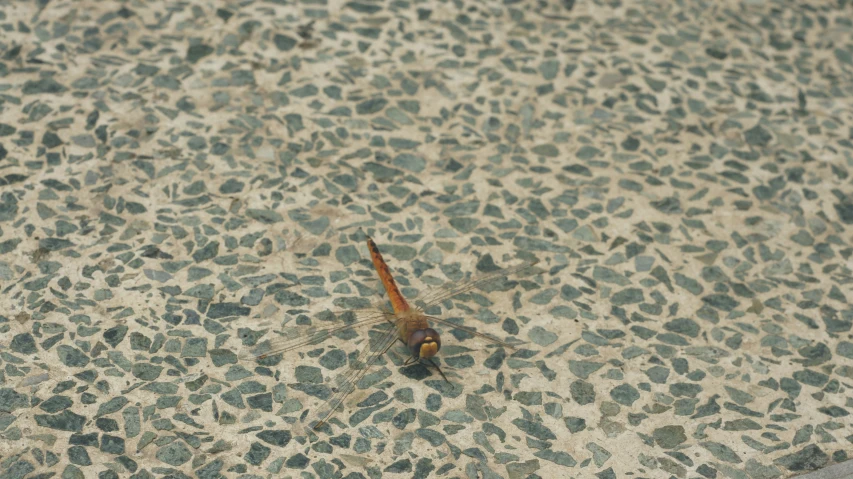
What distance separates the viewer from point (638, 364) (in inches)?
167

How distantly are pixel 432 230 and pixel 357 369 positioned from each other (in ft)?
3.24

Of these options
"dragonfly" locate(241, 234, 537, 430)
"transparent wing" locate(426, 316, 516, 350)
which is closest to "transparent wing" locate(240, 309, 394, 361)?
"dragonfly" locate(241, 234, 537, 430)

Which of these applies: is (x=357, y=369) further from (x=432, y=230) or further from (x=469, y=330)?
(x=432, y=230)

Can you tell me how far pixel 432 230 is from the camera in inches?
187

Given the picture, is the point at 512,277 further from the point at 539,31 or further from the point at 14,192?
the point at 14,192

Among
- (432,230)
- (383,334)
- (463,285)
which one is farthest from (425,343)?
(432,230)

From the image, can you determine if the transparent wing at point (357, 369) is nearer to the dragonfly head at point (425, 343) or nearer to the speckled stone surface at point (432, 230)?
the speckled stone surface at point (432, 230)

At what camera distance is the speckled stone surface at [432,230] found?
12.6 ft

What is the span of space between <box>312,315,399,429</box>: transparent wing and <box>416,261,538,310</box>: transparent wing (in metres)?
0.26

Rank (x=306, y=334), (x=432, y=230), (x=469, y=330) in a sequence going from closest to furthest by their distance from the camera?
(x=306, y=334), (x=469, y=330), (x=432, y=230)

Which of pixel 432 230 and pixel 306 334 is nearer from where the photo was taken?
pixel 306 334

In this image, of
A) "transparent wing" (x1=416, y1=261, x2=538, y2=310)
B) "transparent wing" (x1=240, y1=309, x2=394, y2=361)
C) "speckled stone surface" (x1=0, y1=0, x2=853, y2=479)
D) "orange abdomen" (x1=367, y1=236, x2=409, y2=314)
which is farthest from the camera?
"transparent wing" (x1=416, y1=261, x2=538, y2=310)

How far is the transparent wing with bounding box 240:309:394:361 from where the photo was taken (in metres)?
4.08

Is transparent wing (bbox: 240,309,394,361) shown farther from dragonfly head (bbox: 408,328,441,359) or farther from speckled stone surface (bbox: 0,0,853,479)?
dragonfly head (bbox: 408,328,441,359)
